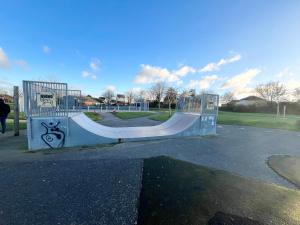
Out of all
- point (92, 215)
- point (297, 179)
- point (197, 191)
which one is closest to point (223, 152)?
point (297, 179)

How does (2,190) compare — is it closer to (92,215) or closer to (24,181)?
(24,181)

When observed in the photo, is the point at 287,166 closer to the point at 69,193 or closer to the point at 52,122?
the point at 69,193

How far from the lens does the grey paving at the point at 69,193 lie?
2.46 meters

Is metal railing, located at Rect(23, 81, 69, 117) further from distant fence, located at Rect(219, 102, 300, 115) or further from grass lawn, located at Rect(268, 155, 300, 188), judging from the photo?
distant fence, located at Rect(219, 102, 300, 115)

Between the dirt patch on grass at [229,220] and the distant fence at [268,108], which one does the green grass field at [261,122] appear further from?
the distant fence at [268,108]

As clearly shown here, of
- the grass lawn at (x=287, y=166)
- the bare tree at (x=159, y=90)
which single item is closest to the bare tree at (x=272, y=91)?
the bare tree at (x=159, y=90)

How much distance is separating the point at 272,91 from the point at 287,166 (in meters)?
62.7

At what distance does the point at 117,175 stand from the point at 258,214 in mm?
2740

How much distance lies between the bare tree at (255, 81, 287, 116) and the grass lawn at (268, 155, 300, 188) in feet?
184

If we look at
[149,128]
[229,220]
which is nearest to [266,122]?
[149,128]

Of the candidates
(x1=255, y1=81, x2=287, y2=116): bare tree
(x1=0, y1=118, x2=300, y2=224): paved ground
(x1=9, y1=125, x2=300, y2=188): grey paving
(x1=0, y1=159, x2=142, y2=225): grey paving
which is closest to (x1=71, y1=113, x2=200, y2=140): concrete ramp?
(x1=9, y1=125, x2=300, y2=188): grey paving

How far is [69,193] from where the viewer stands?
10.2ft

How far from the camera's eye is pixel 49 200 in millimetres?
2881

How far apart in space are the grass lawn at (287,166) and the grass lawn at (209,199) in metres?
0.88
